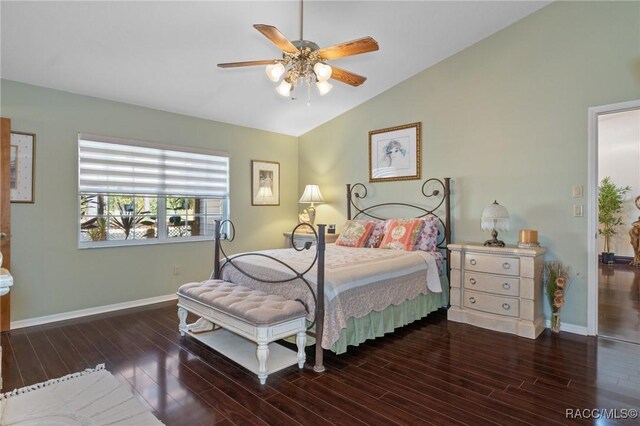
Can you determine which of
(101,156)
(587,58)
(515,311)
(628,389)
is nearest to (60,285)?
(101,156)

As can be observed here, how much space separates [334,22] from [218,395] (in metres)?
3.27

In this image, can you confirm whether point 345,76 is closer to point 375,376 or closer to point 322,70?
point 322,70

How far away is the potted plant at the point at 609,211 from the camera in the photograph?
7387mm

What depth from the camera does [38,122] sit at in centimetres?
373

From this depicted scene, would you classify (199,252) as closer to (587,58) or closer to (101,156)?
(101,156)

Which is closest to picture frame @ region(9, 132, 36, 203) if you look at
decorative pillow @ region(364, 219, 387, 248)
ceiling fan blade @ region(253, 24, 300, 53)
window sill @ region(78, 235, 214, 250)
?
window sill @ region(78, 235, 214, 250)

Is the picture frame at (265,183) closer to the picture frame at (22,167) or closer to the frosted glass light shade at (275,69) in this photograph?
the picture frame at (22,167)

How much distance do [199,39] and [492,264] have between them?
11.9 ft

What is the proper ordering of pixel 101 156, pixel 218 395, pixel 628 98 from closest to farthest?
pixel 218 395 → pixel 628 98 → pixel 101 156

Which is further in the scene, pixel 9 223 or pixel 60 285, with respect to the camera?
pixel 60 285

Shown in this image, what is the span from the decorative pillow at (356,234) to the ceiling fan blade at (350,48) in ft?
7.78

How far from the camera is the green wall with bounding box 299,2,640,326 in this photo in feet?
10.9

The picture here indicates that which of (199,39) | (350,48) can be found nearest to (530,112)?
(350,48)

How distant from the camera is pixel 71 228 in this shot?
13.0 feet
